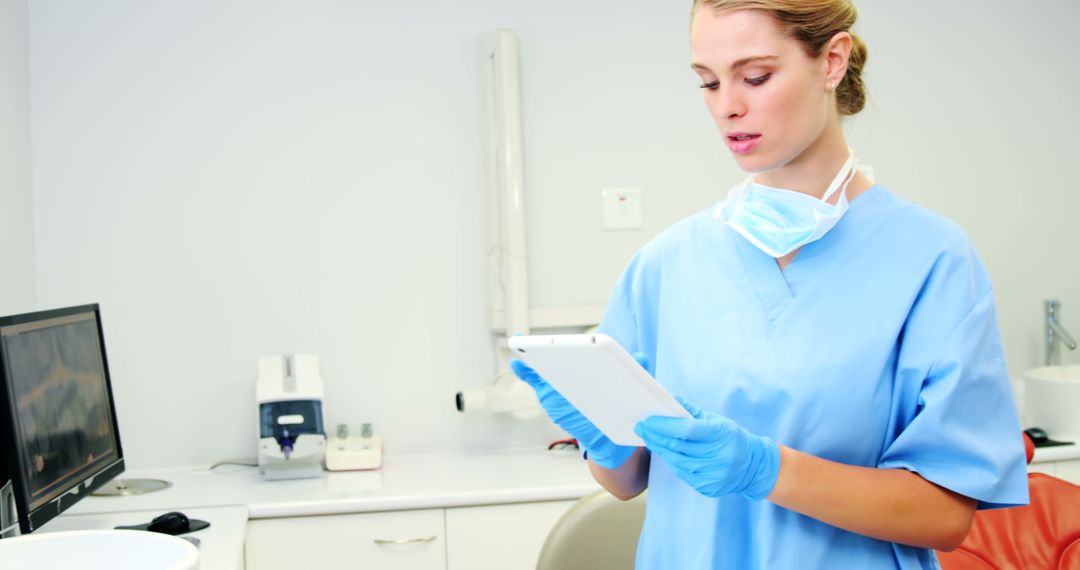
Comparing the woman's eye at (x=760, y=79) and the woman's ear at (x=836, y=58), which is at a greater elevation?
the woman's ear at (x=836, y=58)

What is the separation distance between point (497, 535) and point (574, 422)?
1.12 m

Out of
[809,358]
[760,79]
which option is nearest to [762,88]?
[760,79]

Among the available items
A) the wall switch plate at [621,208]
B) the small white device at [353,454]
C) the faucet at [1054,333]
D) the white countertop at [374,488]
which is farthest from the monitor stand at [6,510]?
the faucet at [1054,333]

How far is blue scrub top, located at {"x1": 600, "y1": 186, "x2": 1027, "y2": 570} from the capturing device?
1.06 metres

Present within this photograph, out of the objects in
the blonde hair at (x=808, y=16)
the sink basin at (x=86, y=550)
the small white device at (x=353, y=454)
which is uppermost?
the blonde hair at (x=808, y=16)

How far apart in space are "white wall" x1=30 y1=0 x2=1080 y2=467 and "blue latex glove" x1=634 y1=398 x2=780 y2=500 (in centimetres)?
173

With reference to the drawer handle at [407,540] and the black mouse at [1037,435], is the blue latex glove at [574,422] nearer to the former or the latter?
the drawer handle at [407,540]

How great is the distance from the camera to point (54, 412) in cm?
176

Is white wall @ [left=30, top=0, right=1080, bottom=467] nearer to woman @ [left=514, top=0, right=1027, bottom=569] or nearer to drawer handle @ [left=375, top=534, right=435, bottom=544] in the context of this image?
drawer handle @ [left=375, top=534, right=435, bottom=544]

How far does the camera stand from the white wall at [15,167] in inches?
90.4

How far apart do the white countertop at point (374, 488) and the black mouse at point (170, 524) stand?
0.22 meters

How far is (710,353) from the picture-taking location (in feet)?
3.89

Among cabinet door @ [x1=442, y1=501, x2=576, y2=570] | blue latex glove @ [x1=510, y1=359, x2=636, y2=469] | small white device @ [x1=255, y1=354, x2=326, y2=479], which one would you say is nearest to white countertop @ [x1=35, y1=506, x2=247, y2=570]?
small white device @ [x1=255, y1=354, x2=326, y2=479]

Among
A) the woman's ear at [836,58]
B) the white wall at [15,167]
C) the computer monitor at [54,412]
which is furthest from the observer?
the white wall at [15,167]
